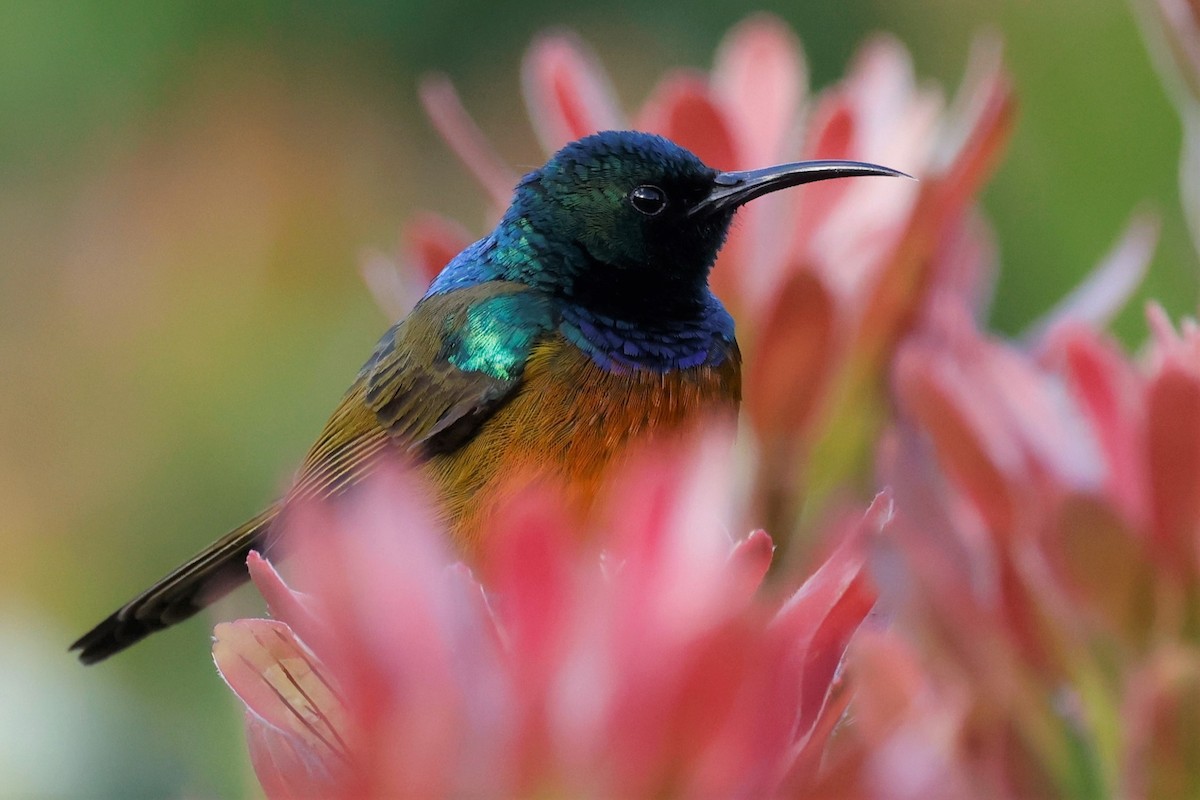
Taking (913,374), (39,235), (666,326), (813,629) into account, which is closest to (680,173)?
(666,326)

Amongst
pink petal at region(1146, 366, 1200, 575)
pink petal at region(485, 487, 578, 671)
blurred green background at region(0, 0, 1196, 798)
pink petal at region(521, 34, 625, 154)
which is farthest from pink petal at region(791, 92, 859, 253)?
pink petal at region(485, 487, 578, 671)

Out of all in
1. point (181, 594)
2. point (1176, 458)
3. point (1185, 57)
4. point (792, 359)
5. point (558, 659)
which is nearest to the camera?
Result: point (558, 659)

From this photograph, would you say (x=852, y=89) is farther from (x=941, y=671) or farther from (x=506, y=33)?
(x=506, y=33)

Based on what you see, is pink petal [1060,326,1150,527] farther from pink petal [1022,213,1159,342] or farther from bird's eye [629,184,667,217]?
bird's eye [629,184,667,217]

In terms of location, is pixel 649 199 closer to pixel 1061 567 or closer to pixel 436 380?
pixel 436 380

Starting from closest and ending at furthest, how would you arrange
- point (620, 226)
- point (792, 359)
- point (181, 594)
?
point (792, 359) < point (181, 594) < point (620, 226)

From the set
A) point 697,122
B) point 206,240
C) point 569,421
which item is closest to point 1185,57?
point 697,122
